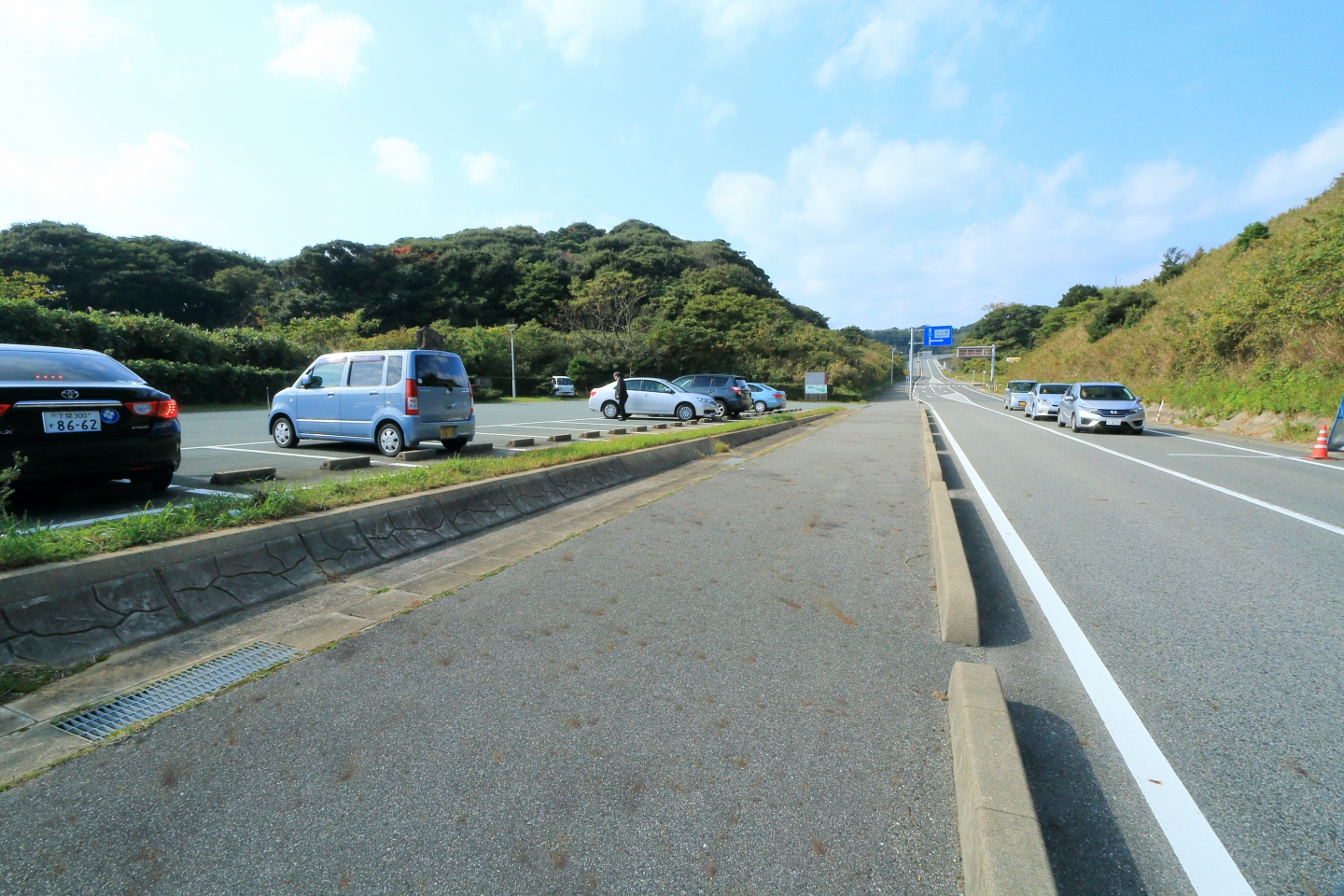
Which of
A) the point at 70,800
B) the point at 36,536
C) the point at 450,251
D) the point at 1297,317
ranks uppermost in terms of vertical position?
the point at 450,251

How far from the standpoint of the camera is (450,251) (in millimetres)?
65000

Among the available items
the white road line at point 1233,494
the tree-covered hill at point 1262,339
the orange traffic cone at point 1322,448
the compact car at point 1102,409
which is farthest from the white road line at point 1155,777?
the tree-covered hill at point 1262,339

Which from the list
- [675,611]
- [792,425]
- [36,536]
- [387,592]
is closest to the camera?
[36,536]

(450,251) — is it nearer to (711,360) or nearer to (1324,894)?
(711,360)

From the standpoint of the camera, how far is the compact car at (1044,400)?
24672 mm

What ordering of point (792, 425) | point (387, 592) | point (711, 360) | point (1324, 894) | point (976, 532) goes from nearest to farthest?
point (1324, 894)
point (387, 592)
point (976, 532)
point (792, 425)
point (711, 360)

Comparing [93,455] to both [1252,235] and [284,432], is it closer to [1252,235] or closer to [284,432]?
[284,432]

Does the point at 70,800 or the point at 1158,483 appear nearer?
the point at 70,800

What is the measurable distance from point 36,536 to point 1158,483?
11.9 metres

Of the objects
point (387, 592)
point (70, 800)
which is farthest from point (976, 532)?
point (70, 800)

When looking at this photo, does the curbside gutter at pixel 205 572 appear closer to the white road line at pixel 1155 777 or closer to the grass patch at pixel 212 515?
the grass patch at pixel 212 515

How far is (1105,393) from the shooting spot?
19.2 metres

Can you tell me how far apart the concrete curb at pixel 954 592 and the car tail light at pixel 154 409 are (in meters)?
6.34

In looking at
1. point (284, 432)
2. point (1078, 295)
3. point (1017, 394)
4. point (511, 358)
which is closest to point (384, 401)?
point (284, 432)
